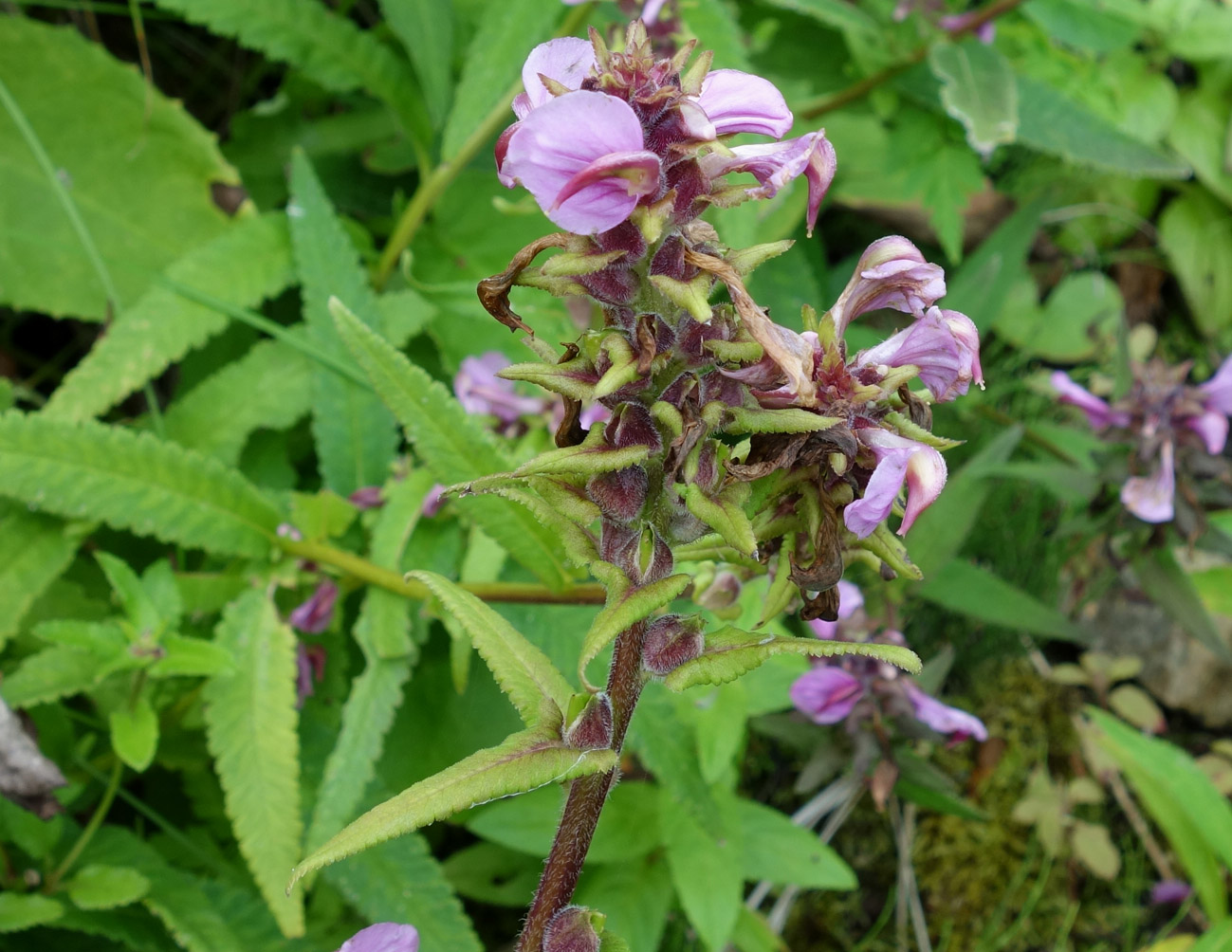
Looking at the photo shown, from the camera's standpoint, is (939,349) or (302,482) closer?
(939,349)

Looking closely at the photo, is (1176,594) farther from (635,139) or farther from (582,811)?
(635,139)

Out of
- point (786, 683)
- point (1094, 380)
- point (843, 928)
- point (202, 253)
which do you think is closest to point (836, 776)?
point (843, 928)

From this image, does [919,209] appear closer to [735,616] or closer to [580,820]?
[735,616]

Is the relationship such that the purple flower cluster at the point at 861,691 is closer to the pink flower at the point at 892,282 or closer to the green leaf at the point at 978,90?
the pink flower at the point at 892,282

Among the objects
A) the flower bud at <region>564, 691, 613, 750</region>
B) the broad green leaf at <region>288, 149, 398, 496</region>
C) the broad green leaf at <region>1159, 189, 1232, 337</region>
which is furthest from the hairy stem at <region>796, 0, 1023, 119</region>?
the flower bud at <region>564, 691, 613, 750</region>

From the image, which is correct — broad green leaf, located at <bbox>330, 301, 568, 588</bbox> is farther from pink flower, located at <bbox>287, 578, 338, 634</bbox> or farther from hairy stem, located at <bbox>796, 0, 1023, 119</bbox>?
hairy stem, located at <bbox>796, 0, 1023, 119</bbox>

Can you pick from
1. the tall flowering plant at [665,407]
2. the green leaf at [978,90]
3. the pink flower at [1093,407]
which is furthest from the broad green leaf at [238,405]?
the pink flower at [1093,407]
